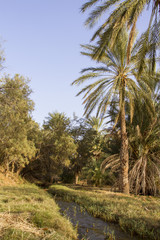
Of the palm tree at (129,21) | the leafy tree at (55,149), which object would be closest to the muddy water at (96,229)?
Result: the palm tree at (129,21)

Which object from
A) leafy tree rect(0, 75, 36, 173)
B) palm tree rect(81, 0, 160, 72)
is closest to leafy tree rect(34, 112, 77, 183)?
leafy tree rect(0, 75, 36, 173)

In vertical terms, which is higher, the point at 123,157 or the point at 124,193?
the point at 123,157

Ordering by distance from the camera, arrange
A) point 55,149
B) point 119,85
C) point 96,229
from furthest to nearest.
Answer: point 55,149, point 119,85, point 96,229

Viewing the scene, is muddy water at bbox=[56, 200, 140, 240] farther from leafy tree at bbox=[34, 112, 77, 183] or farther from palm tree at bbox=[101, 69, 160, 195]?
leafy tree at bbox=[34, 112, 77, 183]

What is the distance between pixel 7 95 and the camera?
A: 1367 cm

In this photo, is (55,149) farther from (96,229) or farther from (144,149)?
(96,229)

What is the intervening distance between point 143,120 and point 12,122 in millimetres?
10511

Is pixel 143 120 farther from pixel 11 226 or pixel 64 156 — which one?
pixel 11 226

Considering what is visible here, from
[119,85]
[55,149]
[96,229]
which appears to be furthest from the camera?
[55,149]

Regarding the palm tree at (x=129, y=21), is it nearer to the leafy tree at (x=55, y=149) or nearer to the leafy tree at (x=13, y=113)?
the leafy tree at (x=13, y=113)

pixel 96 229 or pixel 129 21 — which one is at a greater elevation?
pixel 129 21

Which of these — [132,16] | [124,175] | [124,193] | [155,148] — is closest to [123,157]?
[124,175]

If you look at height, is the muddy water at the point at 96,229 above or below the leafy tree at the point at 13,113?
below

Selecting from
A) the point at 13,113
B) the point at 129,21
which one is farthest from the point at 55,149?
the point at 129,21
